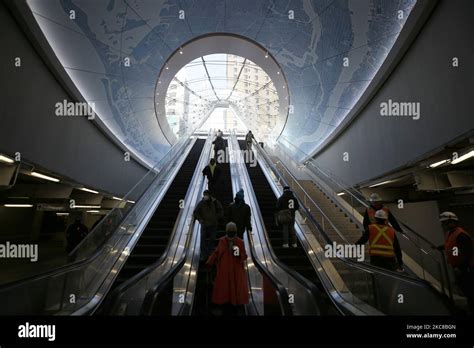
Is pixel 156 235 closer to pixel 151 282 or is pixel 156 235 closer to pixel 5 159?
pixel 151 282

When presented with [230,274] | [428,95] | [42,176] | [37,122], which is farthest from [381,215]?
[42,176]

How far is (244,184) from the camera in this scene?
30.0 feet

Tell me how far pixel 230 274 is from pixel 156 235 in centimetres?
Result: 287

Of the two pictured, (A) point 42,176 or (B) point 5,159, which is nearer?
(B) point 5,159

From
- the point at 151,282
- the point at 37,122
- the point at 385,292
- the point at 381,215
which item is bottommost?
the point at 385,292

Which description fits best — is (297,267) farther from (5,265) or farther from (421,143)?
(5,265)

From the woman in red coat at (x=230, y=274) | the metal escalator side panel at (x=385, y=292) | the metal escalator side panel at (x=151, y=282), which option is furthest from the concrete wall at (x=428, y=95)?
the metal escalator side panel at (x=151, y=282)

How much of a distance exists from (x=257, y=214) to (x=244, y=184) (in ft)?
7.63

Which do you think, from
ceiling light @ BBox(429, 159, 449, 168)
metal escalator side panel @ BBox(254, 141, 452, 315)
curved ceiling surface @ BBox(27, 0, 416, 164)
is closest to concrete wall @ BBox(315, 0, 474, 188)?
ceiling light @ BBox(429, 159, 449, 168)

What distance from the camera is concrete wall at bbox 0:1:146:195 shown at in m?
5.20

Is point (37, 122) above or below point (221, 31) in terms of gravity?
below

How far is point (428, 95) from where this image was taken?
5758 mm

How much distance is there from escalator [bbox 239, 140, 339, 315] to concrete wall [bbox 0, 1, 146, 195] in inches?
200

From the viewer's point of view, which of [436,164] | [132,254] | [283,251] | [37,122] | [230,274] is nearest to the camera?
[230,274]
